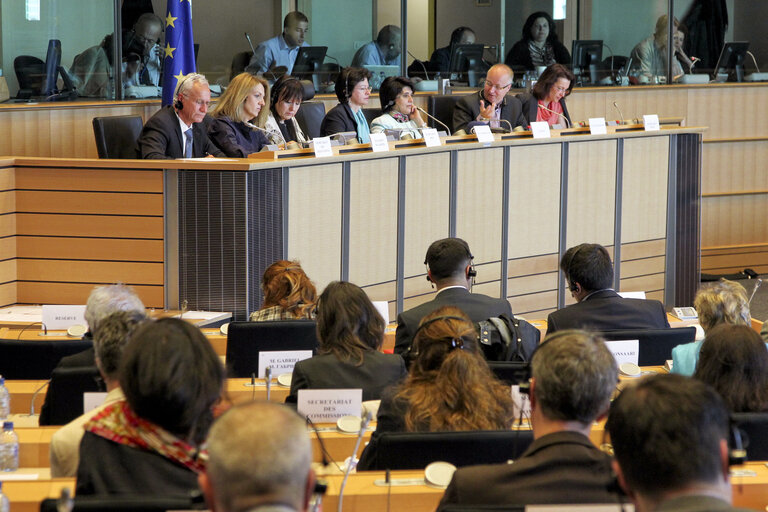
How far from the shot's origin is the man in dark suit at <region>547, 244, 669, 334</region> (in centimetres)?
398

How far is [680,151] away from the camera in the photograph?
7.24m

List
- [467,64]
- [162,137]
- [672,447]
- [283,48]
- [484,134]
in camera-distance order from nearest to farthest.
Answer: [672,447] → [162,137] → [484,134] → [283,48] → [467,64]

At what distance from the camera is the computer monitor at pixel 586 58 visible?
8852mm

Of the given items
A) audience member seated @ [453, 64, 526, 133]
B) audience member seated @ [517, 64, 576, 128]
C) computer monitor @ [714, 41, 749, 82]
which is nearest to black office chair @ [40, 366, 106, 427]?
audience member seated @ [453, 64, 526, 133]

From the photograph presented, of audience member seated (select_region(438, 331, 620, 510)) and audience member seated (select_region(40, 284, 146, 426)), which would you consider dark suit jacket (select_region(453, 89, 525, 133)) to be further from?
audience member seated (select_region(438, 331, 620, 510))

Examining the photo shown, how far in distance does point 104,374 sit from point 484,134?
4.33 meters

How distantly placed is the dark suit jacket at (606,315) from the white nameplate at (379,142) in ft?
6.32

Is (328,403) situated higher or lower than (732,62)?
lower

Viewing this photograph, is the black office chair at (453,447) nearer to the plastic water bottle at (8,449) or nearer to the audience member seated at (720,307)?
the plastic water bottle at (8,449)

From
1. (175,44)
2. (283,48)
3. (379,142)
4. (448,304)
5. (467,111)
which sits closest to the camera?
(448,304)

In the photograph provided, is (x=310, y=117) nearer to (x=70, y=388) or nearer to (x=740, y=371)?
(x=70, y=388)

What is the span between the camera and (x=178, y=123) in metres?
5.35

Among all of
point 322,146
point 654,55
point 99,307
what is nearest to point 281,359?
point 99,307

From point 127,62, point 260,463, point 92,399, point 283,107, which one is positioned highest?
point 127,62
